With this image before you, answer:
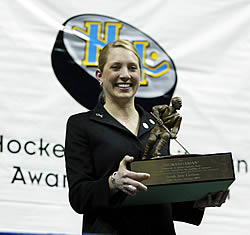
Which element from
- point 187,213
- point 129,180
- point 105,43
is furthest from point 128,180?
point 105,43

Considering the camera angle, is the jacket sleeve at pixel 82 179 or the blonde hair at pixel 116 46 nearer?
the jacket sleeve at pixel 82 179

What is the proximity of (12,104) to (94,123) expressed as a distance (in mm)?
1195

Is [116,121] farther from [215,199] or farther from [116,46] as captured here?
[215,199]

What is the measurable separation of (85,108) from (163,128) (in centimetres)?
123

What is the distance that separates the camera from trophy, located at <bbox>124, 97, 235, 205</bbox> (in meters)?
1.20

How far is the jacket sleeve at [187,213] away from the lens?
1425 mm

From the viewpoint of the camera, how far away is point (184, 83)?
2.70 metres

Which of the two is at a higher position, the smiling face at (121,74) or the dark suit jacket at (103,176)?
the smiling face at (121,74)

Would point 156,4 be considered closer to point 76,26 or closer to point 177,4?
point 177,4

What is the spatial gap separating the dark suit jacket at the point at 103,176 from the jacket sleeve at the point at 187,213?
0.07 metres

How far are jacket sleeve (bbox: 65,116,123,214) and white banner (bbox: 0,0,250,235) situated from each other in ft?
3.44

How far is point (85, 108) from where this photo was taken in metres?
2.58

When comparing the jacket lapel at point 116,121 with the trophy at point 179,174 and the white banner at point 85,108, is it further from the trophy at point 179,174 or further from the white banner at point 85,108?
the white banner at point 85,108

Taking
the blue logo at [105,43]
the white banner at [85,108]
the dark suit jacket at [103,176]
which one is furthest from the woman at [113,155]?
the blue logo at [105,43]
